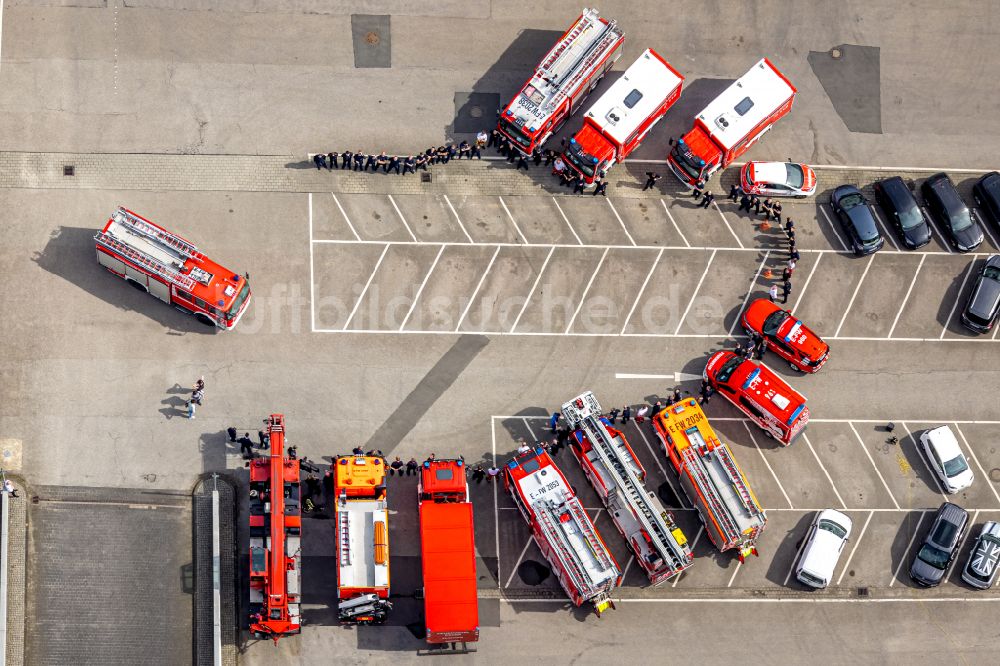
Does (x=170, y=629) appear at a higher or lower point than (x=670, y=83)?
lower

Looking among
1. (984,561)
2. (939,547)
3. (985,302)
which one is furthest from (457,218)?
(984,561)

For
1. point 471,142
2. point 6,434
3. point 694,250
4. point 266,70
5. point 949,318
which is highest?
point 266,70

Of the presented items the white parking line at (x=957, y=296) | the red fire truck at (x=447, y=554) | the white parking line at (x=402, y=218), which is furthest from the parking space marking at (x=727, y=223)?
the red fire truck at (x=447, y=554)

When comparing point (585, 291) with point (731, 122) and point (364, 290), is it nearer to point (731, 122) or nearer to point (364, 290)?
point (364, 290)

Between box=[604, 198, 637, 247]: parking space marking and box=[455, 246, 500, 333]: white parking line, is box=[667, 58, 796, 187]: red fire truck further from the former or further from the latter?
box=[455, 246, 500, 333]: white parking line

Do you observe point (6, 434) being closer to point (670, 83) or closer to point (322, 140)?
point (322, 140)

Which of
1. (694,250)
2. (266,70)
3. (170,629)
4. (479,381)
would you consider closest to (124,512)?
(170,629)
